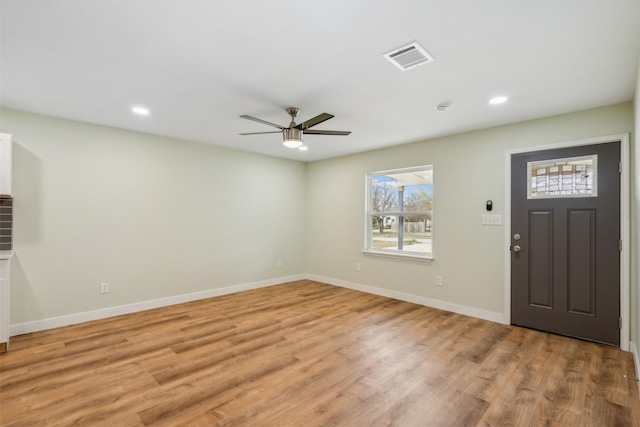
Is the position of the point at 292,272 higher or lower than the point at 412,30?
lower

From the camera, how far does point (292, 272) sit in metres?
6.00

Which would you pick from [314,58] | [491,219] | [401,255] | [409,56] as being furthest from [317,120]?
[401,255]

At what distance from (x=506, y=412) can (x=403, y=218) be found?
10.5 feet

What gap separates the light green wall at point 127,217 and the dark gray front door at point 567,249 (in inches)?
152

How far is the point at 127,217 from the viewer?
4016 mm

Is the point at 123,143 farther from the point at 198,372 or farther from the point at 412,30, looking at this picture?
the point at 412,30

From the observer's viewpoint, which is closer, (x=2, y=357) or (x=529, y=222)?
(x=2, y=357)

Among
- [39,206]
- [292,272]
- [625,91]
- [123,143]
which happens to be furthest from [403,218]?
[39,206]

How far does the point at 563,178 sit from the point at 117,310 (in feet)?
18.2

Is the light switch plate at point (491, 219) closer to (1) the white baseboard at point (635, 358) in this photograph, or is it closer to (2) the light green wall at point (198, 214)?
(2) the light green wall at point (198, 214)

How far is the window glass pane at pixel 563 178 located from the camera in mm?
3154

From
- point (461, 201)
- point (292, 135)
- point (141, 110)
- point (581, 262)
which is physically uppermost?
point (141, 110)

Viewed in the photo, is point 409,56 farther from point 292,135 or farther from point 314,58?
point 292,135

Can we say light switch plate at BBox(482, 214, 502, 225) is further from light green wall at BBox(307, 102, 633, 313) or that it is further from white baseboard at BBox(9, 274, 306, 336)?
white baseboard at BBox(9, 274, 306, 336)
